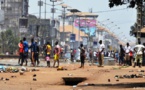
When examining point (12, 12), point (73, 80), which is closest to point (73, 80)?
point (73, 80)

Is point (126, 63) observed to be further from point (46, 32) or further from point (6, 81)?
point (46, 32)

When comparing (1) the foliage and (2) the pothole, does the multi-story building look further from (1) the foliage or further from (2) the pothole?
(2) the pothole

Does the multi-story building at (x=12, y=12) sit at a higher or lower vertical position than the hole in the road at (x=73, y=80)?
higher

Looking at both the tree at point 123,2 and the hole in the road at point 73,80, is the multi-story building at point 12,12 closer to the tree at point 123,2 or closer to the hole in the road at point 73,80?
the hole in the road at point 73,80

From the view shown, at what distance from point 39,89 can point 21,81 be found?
3.24m

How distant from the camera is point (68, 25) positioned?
619ft

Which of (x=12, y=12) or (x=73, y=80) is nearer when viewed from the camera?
(x=73, y=80)

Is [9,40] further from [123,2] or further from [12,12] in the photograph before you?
[123,2]

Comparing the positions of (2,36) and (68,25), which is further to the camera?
(68,25)

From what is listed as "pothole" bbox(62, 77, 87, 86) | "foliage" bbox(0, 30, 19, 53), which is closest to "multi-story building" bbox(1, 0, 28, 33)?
"foliage" bbox(0, 30, 19, 53)

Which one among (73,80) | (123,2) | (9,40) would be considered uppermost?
(123,2)

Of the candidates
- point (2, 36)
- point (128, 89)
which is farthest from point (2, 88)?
point (2, 36)

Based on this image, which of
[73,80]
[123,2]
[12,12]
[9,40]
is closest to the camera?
[123,2]

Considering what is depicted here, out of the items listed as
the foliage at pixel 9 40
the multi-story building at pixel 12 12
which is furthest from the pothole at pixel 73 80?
the multi-story building at pixel 12 12
